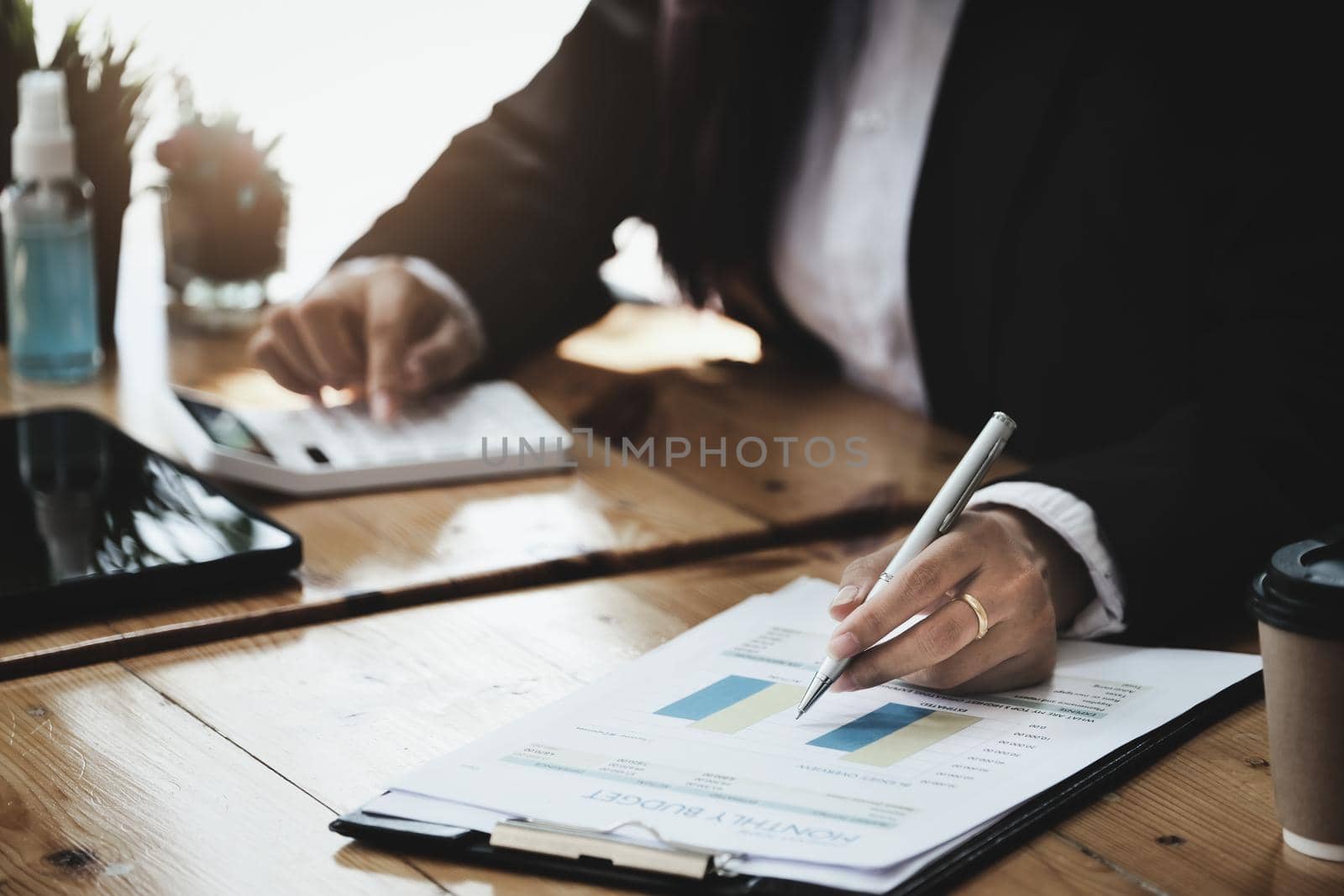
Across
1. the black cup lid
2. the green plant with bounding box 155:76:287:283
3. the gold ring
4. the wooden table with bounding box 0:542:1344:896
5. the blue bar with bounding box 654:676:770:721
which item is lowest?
the wooden table with bounding box 0:542:1344:896

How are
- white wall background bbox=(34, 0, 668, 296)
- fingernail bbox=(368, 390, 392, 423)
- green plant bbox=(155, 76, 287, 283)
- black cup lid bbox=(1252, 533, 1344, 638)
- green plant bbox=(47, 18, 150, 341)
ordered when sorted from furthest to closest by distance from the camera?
white wall background bbox=(34, 0, 668, 296) → green plant bbox=(155, 76, 287, 283) → green plant bbox=(47, 18, 150, 341) → fingernail bbox=(368, 390, 392, 423) → black cup lid bbox=(1252, 533, 1344, 638)

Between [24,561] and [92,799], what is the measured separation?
26 cm

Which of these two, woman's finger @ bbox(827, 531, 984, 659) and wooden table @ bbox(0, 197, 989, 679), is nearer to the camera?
woman's finger @ bbox(827, 531, 984, 659)

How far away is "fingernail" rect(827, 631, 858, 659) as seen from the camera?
0.66 m

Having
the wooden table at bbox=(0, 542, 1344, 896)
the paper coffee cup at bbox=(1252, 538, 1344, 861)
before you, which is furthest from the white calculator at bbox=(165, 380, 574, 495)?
the paper coffee cup at bbox=(1252, 538, 1344, 861)

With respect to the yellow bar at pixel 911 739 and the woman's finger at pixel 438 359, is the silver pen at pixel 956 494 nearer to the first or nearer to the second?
the yellow bar at pixel 911 739

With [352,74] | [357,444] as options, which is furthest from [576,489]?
[352,74]

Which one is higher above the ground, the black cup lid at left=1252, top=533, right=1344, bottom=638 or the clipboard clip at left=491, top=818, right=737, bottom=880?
the black cup lid at left=1252, top=533, right=1344, bottom=638

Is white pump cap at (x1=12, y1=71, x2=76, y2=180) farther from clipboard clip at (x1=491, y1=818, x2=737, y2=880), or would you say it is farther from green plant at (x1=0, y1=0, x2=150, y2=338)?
clipboard clip at (x1=491, y1=818, x2=737, y2=880)

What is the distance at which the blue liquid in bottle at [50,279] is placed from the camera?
49.9 inches

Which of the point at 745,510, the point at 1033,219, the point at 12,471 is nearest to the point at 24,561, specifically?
the point at 12,471

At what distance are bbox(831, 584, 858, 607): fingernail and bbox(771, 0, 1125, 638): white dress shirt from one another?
578 millimetres

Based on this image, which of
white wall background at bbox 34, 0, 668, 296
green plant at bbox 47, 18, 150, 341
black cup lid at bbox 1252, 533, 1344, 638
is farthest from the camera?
white wall background at bbox 34, 0, 668, 296

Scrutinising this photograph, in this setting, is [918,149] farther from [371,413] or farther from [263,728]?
[263,728]
